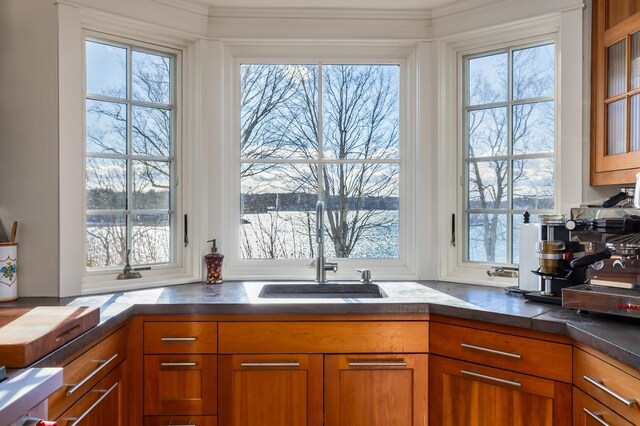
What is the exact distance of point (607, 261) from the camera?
181 cm

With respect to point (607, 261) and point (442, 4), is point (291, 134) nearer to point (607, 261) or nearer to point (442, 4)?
point (442, 4)

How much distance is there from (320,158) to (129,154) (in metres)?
0.98

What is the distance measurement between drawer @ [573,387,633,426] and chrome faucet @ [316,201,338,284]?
47.5 inches

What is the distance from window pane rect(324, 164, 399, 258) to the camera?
8.72ft

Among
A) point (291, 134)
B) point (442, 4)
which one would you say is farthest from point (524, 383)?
point (442, 4)

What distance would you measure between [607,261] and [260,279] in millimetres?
1579

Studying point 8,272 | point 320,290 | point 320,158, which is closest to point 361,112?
point 320,158

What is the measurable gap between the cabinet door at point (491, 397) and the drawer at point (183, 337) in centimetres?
91

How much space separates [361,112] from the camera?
2.66 meters

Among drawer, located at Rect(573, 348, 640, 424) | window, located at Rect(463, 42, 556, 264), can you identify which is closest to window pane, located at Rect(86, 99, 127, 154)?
window, located at Rect(463, 42, 556, 264)

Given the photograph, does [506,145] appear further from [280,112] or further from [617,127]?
[280,112]

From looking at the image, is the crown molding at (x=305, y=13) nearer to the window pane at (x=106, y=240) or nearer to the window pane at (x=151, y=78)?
the window pane at (x=151, y=78)

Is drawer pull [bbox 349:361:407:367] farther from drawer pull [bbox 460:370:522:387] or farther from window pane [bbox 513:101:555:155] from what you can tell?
window pane [bbox 513:101:555:155]

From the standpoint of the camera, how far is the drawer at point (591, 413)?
4.59ft
